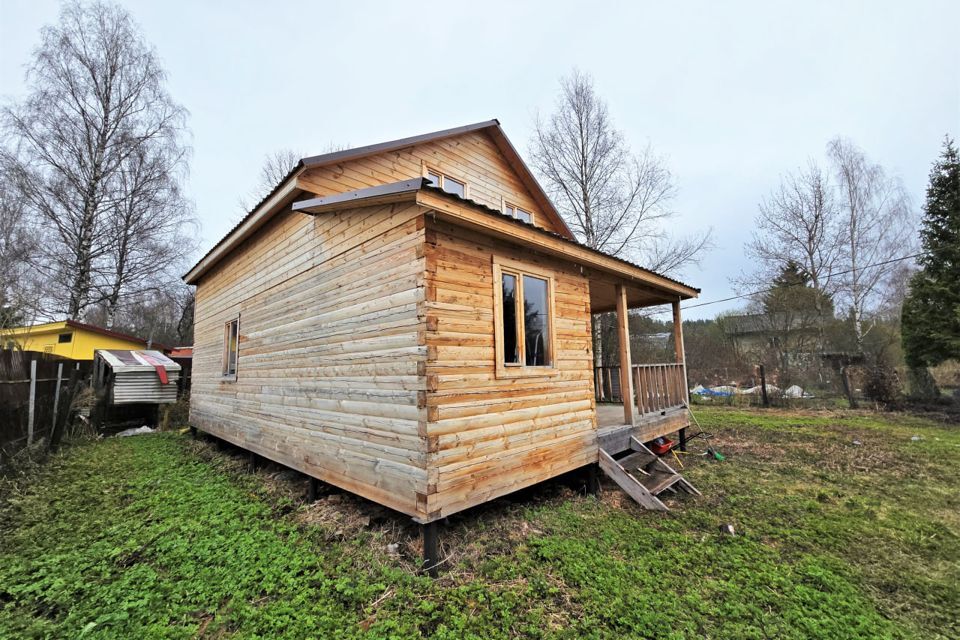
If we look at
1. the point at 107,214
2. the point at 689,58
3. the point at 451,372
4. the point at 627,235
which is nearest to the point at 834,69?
the point at 689,58

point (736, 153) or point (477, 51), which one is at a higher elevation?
point (477, 51)

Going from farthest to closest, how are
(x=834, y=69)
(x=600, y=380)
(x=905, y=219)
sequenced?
(x=905, y=219) < (x=834, y=69) < (x=600, y=380)

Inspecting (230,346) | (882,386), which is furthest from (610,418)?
(882,386)

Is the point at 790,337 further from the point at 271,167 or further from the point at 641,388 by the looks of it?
the point at 271,167

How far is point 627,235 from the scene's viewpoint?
16797 mm

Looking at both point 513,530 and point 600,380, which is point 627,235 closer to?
point 600,380

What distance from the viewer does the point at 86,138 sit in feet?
49.5

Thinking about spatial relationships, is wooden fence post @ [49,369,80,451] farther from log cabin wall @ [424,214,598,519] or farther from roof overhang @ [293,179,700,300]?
log cabin wall @ [424,214,598,519]

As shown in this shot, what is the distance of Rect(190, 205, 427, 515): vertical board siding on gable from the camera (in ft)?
12.4

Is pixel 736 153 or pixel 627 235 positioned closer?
pixel 627 235

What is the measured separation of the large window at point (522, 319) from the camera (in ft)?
14.4

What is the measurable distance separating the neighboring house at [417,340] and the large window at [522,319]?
23 millimetres

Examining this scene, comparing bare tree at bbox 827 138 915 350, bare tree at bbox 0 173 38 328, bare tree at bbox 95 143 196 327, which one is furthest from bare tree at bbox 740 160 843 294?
bare tree at bbox 0 173 38 328

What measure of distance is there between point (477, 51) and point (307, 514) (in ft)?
53.4
